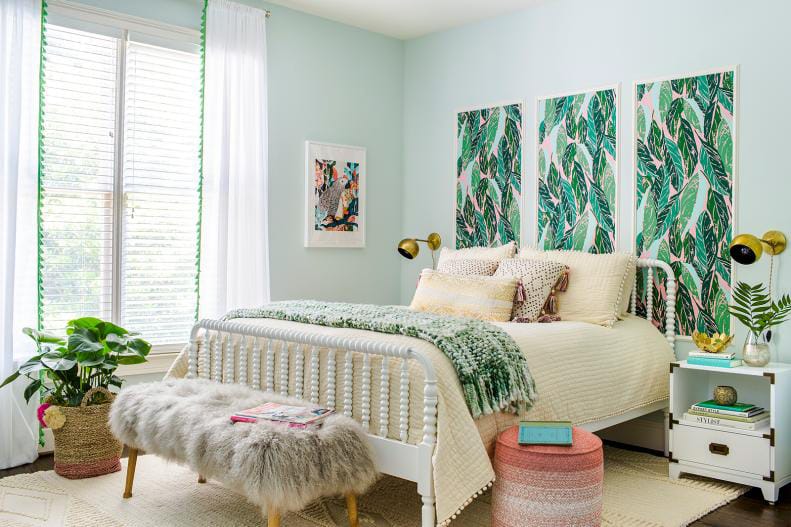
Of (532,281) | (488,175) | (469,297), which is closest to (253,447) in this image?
(469,297)

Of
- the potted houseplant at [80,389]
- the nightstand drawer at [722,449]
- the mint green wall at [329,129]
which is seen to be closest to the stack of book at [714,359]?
the nightstand drawer at [722,449]

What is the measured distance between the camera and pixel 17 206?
3555 millimetres

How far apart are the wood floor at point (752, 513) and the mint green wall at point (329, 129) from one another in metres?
2.67

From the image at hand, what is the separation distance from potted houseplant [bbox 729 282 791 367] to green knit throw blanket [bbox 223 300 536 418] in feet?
3.93

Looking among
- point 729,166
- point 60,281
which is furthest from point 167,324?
point 729,166

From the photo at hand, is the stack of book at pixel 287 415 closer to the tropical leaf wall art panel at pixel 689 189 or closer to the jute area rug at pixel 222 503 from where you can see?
the jute area rug at pixel 222 503

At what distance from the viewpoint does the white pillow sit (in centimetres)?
438

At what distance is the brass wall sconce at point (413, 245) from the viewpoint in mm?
4840

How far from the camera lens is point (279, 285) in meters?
4.69

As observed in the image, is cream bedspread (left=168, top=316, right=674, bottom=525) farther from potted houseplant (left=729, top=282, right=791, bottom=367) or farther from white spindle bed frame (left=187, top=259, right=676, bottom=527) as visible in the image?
potted houseplant (left=729, top=282, right=791, bottom=367)

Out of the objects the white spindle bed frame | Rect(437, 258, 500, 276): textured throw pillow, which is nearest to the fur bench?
the white spindle bed frame

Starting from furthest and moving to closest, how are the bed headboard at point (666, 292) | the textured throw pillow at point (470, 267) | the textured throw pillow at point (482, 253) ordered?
the textured throw pillow at point (482, 253) → the textured throw pillow at point (470, 267) → the bed headboard at point (666, 292)

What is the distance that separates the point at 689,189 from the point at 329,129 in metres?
2.32

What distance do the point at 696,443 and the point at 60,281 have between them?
3.21 m
